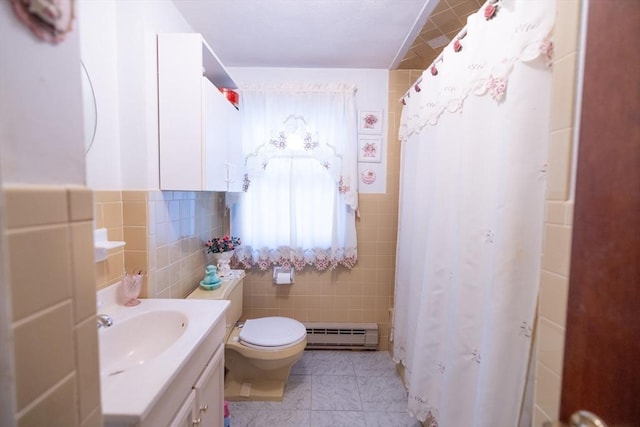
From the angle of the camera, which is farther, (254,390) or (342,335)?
(342,335)

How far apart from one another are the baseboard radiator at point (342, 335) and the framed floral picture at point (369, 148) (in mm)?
1403

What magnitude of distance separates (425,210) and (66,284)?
1.51m

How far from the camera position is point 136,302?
1.21 m

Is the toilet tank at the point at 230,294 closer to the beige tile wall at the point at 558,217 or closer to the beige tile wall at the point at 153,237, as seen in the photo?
the beige tile wall at the point at 153,237

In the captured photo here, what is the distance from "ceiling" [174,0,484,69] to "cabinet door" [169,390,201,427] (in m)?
1.87

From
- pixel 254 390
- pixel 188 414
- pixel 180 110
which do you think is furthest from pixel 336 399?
pixel 180 110

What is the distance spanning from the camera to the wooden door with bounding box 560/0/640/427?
0.38 meters

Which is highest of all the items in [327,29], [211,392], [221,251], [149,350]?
[327,29]

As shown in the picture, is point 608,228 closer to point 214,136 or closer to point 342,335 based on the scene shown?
point 214,136

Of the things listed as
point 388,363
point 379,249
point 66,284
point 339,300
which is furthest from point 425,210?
point 66,284

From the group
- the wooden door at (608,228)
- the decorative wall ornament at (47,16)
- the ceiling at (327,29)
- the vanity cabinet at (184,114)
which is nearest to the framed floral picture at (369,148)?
the ceiling at (327,29)

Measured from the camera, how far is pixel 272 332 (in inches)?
70.3

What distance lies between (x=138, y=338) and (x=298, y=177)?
1449 millimetres

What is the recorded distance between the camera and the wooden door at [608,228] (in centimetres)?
38
